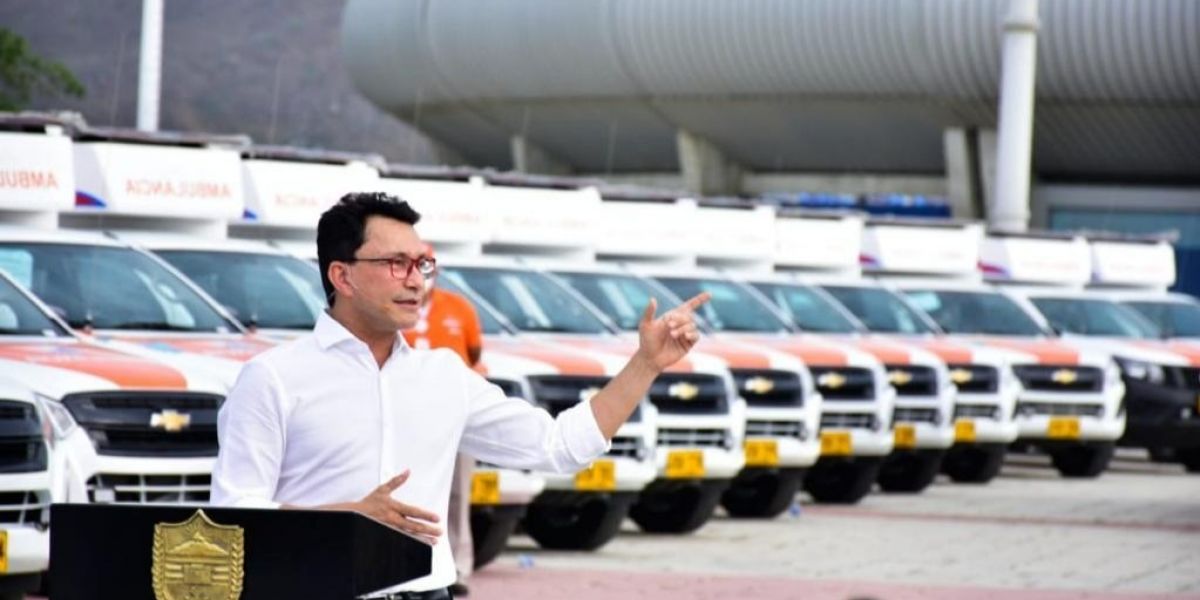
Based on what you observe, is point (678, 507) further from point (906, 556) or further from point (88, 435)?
point (88, 435)

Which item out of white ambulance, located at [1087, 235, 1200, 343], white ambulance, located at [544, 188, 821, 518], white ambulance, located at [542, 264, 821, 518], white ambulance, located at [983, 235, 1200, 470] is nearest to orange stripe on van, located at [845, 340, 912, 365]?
white ambulance, located at [544, 188, 821, 518]

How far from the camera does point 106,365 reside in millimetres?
12797

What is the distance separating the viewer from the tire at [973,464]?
26.7 metres

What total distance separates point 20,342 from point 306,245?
14.6 ft

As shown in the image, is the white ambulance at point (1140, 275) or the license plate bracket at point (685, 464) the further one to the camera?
the white ambulance at point (1140, 275)

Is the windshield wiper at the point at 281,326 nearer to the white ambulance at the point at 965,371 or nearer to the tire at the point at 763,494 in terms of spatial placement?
the tire at the point at 763,494

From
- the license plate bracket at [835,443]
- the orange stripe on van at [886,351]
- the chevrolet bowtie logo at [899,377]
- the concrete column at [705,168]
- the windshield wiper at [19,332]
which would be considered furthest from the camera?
the concrete column at [705,168]

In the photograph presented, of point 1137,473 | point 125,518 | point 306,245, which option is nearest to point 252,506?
point 125,518

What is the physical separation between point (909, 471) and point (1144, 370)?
4.03m

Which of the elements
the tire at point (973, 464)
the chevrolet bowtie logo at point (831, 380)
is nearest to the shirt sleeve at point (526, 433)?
the chevrolet bowtie logo at point (831, 380)

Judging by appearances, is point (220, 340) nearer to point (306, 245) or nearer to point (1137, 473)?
point (306, 245)

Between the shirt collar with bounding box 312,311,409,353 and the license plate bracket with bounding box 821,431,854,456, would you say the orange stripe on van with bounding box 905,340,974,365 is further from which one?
the shirt collar with bounding box 312,311,409,353

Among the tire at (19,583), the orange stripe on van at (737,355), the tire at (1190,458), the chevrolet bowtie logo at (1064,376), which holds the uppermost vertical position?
the chevrolet bowtie logo at (1064,376)

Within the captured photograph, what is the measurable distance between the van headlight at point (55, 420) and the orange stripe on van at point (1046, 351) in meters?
16.1
